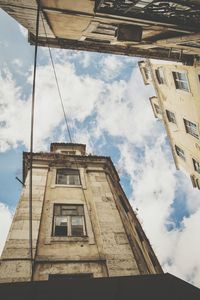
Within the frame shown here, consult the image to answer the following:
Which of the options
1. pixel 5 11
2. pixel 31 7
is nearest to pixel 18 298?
pixel 31 7

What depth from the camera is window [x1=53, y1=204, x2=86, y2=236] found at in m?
9.76

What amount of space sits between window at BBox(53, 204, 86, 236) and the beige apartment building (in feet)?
31.6

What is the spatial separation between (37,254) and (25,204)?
281 centimetres

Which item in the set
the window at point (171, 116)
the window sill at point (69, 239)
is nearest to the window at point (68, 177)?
the window sill at point (69, 239)

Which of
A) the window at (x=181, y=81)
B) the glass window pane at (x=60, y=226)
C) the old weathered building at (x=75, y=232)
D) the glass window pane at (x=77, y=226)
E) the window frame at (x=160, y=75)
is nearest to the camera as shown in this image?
the old weathered building at (x=75, y=232)

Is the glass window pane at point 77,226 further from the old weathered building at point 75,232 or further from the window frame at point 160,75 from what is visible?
the window frame at point 160,75

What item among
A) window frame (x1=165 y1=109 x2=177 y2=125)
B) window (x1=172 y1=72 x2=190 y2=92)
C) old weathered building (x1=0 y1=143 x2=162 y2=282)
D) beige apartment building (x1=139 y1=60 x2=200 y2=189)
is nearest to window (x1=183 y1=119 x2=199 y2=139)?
beige apartment building (x1=139 y1=60 x2=200 y2=189)

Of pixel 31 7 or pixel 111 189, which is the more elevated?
pixel 111 189

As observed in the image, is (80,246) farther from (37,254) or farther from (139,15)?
(139,15)

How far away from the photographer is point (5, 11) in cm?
693

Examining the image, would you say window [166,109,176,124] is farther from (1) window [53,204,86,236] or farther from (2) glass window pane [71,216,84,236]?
(2) glass window pane [71,216,84,236]

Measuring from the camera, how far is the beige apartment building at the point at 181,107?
606 inches

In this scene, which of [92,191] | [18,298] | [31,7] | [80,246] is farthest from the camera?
[92,191]

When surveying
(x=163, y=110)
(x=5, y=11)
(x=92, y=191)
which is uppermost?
(x=163, y=110)
